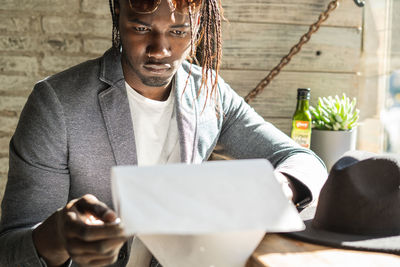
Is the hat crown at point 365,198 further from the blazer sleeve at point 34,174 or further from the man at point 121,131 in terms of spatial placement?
the blazer sleeve at point 34,174

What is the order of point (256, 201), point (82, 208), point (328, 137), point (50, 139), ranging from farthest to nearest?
1. point (328, 137)
2. point (50, 139)
3. point (82, 208)
4. point (256, 201)

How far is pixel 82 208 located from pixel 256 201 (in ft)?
1.15

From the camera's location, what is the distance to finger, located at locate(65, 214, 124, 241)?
0.86 meters

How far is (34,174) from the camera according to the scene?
1.32 meters

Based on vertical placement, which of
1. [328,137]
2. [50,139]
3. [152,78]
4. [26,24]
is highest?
[26,24]

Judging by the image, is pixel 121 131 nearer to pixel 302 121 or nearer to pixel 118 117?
pixel 118 117

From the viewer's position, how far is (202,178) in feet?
2.79

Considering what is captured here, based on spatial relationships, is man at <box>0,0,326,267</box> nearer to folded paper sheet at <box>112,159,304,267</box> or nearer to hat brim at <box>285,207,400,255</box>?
hat brim at <box>285,207,400,255</box>

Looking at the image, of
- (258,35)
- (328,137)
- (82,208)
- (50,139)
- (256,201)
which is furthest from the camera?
(258,35)

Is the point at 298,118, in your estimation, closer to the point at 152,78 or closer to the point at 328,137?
the point at 328,137

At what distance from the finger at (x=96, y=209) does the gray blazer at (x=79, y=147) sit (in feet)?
0.81

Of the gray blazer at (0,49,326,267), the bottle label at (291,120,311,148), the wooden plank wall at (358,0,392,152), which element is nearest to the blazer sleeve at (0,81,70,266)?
the gray blazer at (0,49,326,267)

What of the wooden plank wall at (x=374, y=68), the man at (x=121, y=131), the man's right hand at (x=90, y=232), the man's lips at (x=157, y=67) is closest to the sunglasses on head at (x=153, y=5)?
the man at (x=121, y=131)

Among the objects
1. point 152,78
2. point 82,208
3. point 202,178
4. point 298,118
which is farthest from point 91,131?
point 298,118
